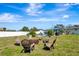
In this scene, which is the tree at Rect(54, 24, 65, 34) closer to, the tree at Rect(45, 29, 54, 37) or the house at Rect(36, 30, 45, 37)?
the tree at Rect(45, 29, 54, 37)

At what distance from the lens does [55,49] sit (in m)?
3.85

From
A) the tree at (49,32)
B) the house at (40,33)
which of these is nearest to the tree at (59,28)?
the tree at (49,32)

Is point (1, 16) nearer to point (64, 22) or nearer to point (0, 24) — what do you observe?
point (0, 24)

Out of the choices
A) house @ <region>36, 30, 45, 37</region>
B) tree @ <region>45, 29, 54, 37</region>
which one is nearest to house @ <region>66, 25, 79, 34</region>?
tree @ <region>45, 29, 54, 37</region>

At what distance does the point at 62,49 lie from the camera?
12.6 ft

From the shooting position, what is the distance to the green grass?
3.81m

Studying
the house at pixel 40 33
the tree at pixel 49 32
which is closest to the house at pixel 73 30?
the tree at pixel 49 32

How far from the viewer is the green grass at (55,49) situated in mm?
3810

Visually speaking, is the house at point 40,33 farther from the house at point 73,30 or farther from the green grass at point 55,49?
the house at point 73,30

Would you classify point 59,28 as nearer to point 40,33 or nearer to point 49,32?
point 49,32

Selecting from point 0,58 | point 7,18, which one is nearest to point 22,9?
point 7,18

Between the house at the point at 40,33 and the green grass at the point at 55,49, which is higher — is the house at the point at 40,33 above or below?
above

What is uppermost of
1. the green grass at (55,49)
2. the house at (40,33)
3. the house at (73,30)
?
the house at (73,30)

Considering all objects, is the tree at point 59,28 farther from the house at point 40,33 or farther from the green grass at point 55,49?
the house at point 40,33
